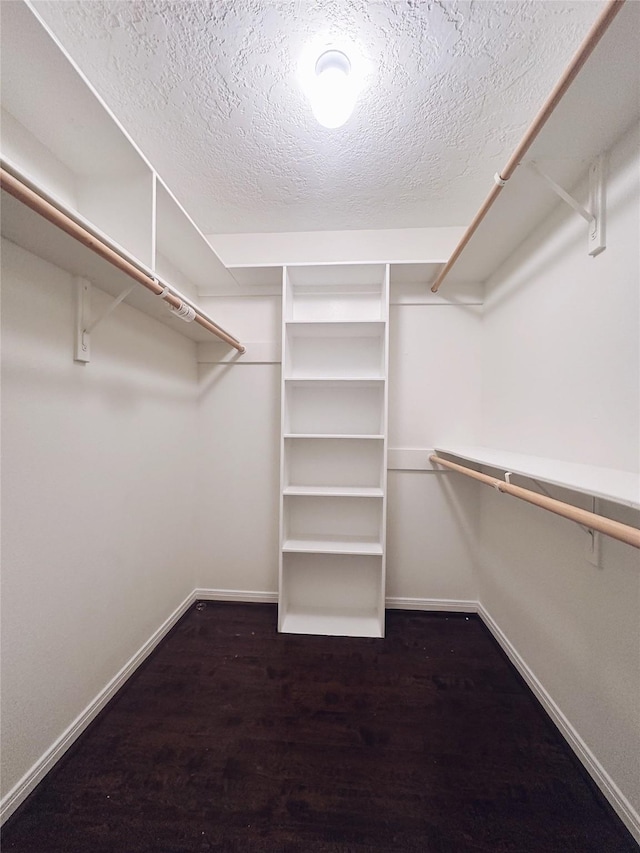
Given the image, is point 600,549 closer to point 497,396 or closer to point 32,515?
point 497,396

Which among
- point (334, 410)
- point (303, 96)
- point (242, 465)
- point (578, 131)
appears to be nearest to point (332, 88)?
point (303, 96)

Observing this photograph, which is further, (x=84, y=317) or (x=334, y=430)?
(x=334, y=430)

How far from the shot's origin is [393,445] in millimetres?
1996

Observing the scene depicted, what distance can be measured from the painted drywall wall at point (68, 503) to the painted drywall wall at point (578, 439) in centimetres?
185

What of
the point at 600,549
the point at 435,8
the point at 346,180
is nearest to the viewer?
the point at 435,8

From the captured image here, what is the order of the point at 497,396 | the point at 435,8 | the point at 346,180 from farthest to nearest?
the point at 497,396 < the point at 346,180 < the point at 435,8

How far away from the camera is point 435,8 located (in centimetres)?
91

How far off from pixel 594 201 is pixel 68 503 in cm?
218

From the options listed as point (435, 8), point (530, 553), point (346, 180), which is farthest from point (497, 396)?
point (435, 8)

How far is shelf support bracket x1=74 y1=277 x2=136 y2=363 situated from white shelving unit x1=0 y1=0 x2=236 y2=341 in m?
0.05

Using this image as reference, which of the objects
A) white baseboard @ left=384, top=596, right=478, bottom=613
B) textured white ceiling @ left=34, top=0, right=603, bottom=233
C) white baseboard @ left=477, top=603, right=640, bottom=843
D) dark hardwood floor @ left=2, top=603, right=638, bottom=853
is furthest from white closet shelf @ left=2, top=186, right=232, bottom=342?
white baseboard @ left=477, top=603, right=640, bottom=843

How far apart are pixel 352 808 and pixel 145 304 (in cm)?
203

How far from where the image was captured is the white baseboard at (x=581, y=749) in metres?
0.92

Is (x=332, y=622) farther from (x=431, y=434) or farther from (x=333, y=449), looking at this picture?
(x=431, y=434)
